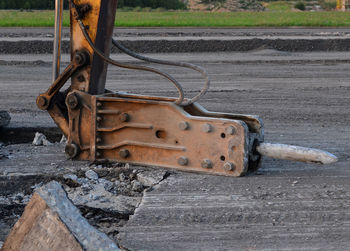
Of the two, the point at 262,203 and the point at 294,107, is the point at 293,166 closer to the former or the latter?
the point at 262,203

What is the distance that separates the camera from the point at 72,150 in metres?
5.92

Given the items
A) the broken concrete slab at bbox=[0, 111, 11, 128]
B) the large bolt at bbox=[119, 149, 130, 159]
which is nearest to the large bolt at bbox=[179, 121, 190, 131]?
the large bolt at bbox=[119, 149, 130, 159]

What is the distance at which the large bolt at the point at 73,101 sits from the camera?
19.0 ft

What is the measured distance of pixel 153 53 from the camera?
54.0 feet

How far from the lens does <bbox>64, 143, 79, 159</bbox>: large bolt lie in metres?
5.90

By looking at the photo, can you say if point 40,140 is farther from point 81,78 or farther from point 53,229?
point 53,229

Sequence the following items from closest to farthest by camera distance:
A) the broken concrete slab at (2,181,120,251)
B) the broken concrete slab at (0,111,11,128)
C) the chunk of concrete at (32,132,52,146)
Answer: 1. the broken concrete slab at (2,181,120,251)
2. the chunk of concrete at (32,132,52,146)
3. the broken concrete slab at (0,111,11,128)

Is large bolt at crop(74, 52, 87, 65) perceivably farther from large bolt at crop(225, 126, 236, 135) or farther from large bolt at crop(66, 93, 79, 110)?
large bolt at crop(225, 126, 236, 135)

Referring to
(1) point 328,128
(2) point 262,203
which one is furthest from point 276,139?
(2) point 262,203

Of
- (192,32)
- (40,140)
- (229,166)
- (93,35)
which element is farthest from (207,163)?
(192,32)

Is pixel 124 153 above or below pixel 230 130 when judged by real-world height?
below

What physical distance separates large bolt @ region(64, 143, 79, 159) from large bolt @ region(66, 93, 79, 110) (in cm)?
36

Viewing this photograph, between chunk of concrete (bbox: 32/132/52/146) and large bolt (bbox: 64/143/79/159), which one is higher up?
large bolt (bbox: 64/143/79/159)

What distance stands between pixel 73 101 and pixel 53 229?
2517 mm
